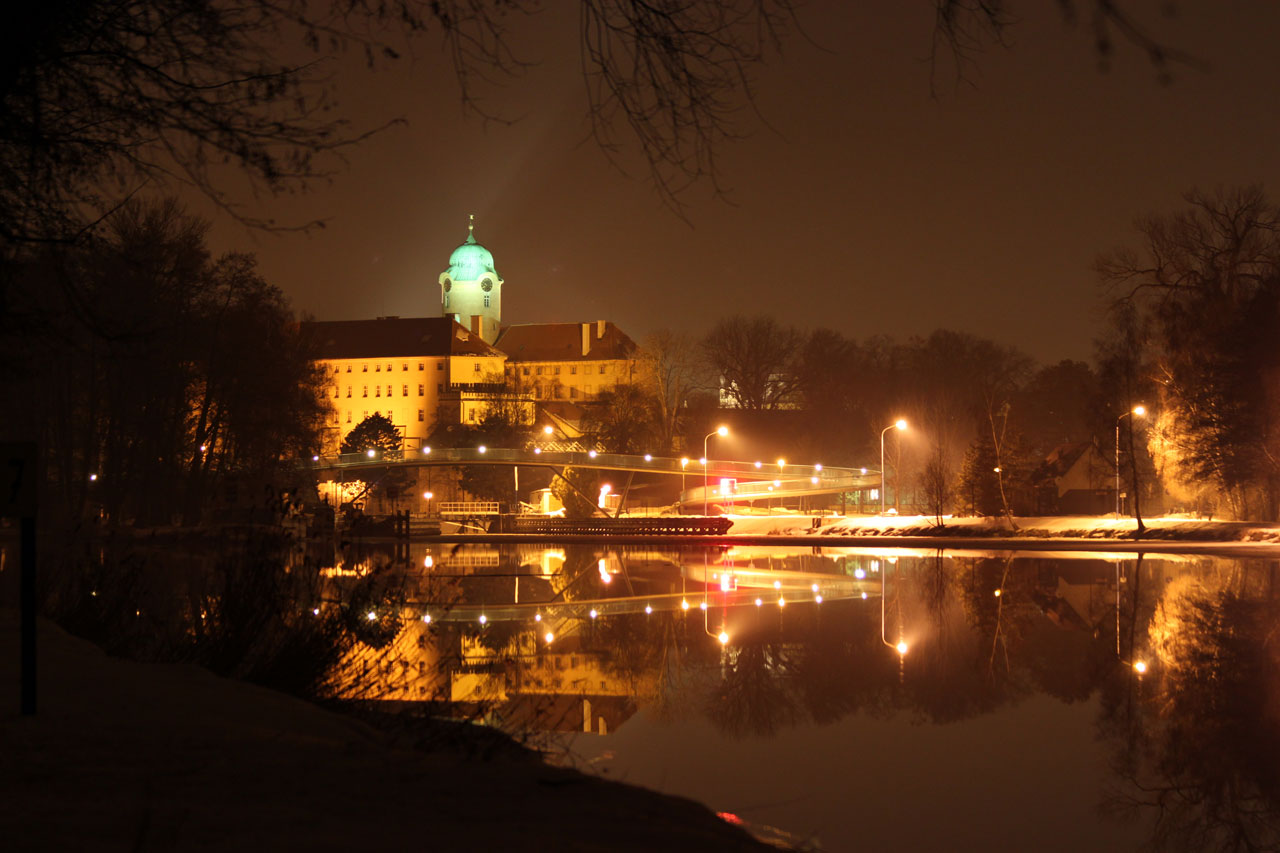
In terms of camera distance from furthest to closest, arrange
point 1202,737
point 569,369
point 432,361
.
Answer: point 569,369 < point 432,361 < point 1202,737

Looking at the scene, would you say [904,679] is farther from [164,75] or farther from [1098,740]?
[164,75]

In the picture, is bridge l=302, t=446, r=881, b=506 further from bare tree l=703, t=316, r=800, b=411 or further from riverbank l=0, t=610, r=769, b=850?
riverbank l=0, t=610, r=769, b=850

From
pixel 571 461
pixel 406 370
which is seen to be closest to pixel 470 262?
pixel 406 370

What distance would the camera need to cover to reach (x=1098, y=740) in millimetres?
9078

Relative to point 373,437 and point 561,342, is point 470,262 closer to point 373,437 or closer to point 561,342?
point 561,342

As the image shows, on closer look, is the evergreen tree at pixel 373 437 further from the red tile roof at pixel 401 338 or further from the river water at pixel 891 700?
the river water at pixel 891 700

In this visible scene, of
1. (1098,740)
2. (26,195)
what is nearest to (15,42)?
(26,195)

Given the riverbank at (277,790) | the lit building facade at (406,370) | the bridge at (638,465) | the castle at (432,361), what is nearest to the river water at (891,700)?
the riverbank at (277,790)

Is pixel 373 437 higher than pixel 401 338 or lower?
lower

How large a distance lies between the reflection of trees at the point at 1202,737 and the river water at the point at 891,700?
3cm

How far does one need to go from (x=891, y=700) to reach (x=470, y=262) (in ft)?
528

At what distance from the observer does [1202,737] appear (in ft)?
29.4

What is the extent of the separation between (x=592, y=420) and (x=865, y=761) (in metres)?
86.9

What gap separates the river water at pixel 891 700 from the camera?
7.16 metres
